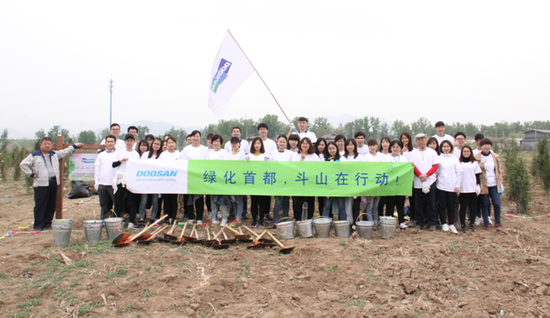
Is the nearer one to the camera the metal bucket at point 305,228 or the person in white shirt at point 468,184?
the metal bucket at point 305,228

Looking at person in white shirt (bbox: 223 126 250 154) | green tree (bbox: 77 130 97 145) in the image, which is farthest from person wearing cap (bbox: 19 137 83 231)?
green tree (bbox: 77 130 97 145)

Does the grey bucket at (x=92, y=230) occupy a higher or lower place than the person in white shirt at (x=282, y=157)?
lower

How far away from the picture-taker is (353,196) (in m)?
6.03

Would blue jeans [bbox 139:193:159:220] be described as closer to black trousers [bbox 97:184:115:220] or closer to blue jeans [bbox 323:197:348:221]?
black trousers [bbox 97:184:115:220]

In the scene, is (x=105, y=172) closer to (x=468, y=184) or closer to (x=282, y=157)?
(x=282, y=157)

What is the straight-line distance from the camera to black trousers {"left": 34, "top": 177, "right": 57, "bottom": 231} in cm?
615

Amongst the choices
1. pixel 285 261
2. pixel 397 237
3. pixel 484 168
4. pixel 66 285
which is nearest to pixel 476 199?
pixel 484 168

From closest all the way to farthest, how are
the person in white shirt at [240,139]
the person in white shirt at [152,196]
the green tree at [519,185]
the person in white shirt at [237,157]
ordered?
the person in white shirt at [237,157]
the person in white shirt at [152,196]
the person in white shirt at [240,139]
the green tree at [519,185]

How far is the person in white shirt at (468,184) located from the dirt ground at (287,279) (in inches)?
27.4

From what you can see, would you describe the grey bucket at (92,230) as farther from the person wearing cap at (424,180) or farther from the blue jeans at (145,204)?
the person wearing cap at (424,180)

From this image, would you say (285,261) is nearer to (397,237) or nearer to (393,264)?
(393,264)

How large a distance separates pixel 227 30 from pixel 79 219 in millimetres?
5445

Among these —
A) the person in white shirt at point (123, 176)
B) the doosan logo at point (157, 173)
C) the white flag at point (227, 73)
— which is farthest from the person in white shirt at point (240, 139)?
the person in white shirt at point (123, 176)

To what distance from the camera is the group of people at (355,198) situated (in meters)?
6.02
